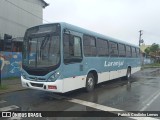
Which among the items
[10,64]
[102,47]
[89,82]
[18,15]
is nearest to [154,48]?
[18,15]

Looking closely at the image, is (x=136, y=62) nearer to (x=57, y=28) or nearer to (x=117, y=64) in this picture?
(x=117, y=64)

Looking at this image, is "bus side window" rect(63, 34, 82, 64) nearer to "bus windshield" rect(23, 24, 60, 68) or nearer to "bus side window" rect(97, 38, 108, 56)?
"bus windshield" rect(23, 24, 60, 68)

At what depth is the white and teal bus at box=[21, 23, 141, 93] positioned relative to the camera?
912 centimetres

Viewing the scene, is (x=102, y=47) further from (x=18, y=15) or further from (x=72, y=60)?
(x=18, y=15)

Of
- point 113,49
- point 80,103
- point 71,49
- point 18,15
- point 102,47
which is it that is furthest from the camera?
point 18,15

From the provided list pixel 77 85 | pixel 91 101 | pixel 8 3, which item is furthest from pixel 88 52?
pixel 8 3

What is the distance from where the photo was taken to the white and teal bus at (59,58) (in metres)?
9.12

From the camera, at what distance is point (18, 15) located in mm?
25438

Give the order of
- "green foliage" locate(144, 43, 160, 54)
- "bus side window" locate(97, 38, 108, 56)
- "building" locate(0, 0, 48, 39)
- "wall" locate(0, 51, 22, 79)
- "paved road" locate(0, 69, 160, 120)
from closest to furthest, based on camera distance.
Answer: "paved road" locate(0, 69, 160, 120) < "bus side window" locate(97, 38, 108, 56) < "wall" locate(0, 51, 22, 79) < "building" locate(0, 0, 48, 39) < "green foliage" locate(144, 43, 160, 54)

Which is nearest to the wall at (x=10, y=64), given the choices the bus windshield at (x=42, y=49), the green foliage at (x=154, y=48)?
the bus windshield at (x=42, y=49)

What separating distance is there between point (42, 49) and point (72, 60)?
1.30 metres

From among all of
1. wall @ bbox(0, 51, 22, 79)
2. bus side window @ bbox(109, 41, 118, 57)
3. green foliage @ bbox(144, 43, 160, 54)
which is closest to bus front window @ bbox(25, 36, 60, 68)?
bus side window @ bbox(109, 41, 118, 57)

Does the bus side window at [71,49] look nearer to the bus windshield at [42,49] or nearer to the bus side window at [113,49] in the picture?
the bus windshield at [42,49]

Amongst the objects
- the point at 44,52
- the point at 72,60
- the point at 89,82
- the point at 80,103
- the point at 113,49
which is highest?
the point at 113,49
